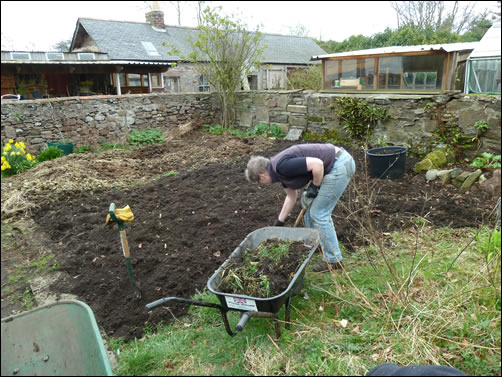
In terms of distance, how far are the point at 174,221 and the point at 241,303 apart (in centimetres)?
241

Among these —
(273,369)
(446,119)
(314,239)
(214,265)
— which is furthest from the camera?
(446,119)

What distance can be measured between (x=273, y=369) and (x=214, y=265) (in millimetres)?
1551

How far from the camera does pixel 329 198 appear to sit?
337 centimetres

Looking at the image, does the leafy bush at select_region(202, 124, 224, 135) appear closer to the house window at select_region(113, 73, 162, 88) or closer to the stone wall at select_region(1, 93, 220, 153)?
the stone wall at select_region(1, 93, 220, 153)

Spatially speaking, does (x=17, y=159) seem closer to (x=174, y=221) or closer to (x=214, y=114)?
(x=174, y=221)

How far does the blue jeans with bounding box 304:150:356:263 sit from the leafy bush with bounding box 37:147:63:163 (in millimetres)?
6523

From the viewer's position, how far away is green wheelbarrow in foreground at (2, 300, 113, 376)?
180 centimetres

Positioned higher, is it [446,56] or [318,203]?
[446,56]

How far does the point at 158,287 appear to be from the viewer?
3.38 m

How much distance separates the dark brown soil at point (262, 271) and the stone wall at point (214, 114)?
15.4ft

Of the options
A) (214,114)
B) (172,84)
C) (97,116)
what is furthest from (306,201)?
(172,84)

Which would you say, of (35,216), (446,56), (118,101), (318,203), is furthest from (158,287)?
(118,101)

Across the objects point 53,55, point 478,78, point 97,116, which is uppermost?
point 53,55

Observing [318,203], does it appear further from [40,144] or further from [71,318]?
[40,144]
